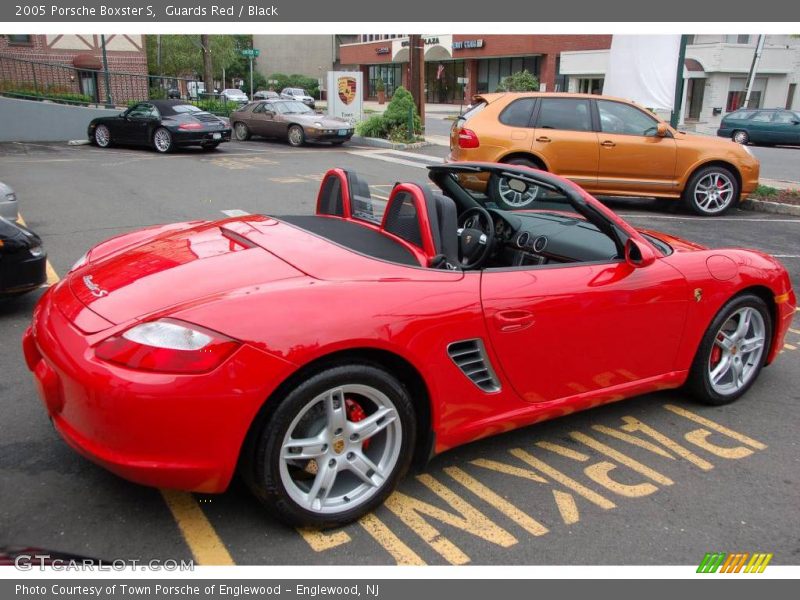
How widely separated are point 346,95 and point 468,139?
15.3 metres

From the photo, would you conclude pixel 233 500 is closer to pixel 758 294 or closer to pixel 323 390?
pixel 323 390

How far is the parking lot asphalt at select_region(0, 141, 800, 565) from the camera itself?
272 centimetres

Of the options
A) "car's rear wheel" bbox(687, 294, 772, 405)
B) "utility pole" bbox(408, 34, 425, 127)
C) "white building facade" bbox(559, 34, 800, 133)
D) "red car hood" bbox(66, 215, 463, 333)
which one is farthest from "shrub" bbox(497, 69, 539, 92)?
"red car hood" bbox(66, 215, 463, 333)

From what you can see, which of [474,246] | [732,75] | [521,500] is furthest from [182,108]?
[732,75]

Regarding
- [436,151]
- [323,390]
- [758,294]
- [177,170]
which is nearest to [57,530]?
[323,390]

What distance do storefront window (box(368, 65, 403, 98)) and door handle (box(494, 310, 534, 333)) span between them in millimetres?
63548

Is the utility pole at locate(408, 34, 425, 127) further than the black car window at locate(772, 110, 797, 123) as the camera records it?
No

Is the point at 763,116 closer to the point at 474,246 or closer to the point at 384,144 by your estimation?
the point at 384,144

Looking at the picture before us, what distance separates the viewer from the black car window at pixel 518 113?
10.4 m

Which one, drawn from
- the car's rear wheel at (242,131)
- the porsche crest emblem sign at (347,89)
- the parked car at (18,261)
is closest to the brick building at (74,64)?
the car's rear wheel at (242,131)

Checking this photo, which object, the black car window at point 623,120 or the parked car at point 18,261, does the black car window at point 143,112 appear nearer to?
the black car window at point 623,120

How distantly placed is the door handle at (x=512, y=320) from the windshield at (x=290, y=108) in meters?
19.6

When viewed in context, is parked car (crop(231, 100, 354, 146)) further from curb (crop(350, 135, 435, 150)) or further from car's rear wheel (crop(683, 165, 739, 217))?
car's rear wheel (crop(683, 165, 739, 217))

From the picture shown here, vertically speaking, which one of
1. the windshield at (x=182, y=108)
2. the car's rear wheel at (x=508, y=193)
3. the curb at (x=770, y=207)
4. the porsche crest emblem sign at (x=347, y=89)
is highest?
the porsche crest emblem sign at (x=347, y=89)
